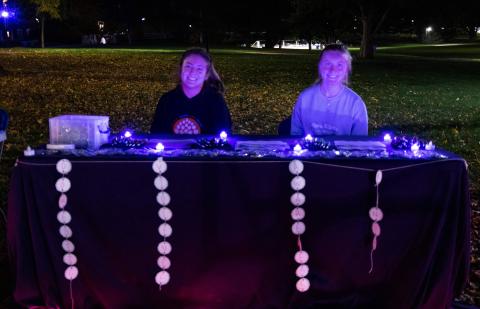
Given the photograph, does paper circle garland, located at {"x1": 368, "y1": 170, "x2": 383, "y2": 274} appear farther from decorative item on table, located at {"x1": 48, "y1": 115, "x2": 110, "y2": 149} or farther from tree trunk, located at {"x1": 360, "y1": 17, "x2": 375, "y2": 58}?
tree trunk, located at {"x1": 360, "y1": 17, "x2": 375, "y2": 58}

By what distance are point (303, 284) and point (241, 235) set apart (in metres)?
0.47

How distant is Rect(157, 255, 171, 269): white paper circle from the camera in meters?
3.33

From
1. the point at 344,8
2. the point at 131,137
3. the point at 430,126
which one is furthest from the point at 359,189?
the point at 344,8

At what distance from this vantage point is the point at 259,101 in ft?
45.1

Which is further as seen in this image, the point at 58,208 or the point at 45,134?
the point at 45,134

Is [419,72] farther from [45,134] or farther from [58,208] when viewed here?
[58,208]

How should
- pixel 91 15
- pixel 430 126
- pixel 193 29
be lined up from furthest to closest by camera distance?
1. pixel 193 29
2. pixel 91 15
3. pixel 430 126

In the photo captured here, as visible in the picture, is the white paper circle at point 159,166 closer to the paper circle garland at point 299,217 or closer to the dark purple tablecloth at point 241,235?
the dark purple tablecloth at point 241,235

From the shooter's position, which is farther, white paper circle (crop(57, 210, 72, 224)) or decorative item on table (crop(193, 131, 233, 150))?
decorative item on table (crop(193, 131, 233, 150))

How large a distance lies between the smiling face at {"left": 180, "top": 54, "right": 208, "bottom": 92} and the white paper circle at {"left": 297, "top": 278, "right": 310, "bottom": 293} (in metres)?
1.95

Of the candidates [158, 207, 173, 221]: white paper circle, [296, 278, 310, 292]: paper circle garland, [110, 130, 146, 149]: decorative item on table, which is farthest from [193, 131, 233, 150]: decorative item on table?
[296, 278, 310, 292]: paper circle garland

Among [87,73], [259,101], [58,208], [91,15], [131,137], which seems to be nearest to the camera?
[58,208]

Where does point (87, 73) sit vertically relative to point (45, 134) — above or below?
above

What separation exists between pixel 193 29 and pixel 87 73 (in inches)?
1730
